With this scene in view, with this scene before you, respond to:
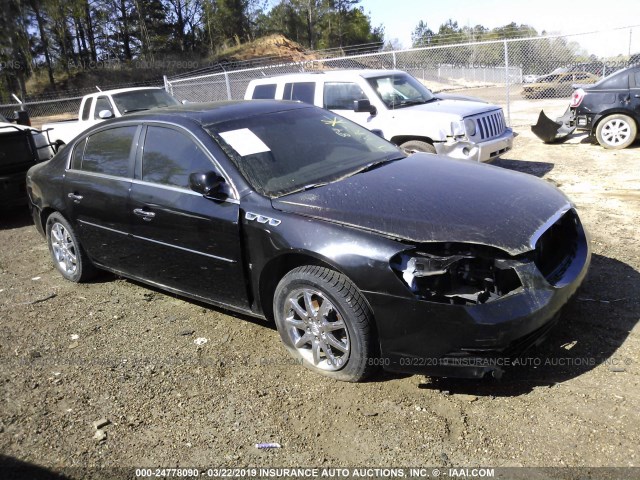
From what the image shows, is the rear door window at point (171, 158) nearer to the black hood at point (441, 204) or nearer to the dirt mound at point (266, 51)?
the black hood at point (441, 204)

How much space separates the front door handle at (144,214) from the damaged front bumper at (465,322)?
1.93 m

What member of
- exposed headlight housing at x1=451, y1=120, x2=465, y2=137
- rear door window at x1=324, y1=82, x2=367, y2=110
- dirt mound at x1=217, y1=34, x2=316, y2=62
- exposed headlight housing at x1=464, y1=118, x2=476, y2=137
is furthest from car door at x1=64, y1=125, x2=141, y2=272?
dirt mound at x1=217, y1=34, x2=316, y2=62

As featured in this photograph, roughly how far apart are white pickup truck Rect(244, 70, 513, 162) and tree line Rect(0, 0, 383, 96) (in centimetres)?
2925

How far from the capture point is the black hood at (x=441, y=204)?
2.98 meters

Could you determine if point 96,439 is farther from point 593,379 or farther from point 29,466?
point 593,379

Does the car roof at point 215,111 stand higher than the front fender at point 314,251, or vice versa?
the car roof at point 215,111

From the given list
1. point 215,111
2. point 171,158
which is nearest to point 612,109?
point 215,111

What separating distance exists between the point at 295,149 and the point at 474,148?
4222mm

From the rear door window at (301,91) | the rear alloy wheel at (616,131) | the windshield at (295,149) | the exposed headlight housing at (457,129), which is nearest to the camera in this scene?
the windshield at (295,149)

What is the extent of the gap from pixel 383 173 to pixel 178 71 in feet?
138

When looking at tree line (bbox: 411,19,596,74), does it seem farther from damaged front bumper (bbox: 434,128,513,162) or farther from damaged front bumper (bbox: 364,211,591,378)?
damaged front bumper (bbox: 364,211,591,378)

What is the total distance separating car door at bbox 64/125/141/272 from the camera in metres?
4.37

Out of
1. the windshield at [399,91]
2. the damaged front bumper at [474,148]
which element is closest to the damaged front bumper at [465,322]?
the damaged front bumper at [474,148]

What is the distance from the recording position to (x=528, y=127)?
1325cm
